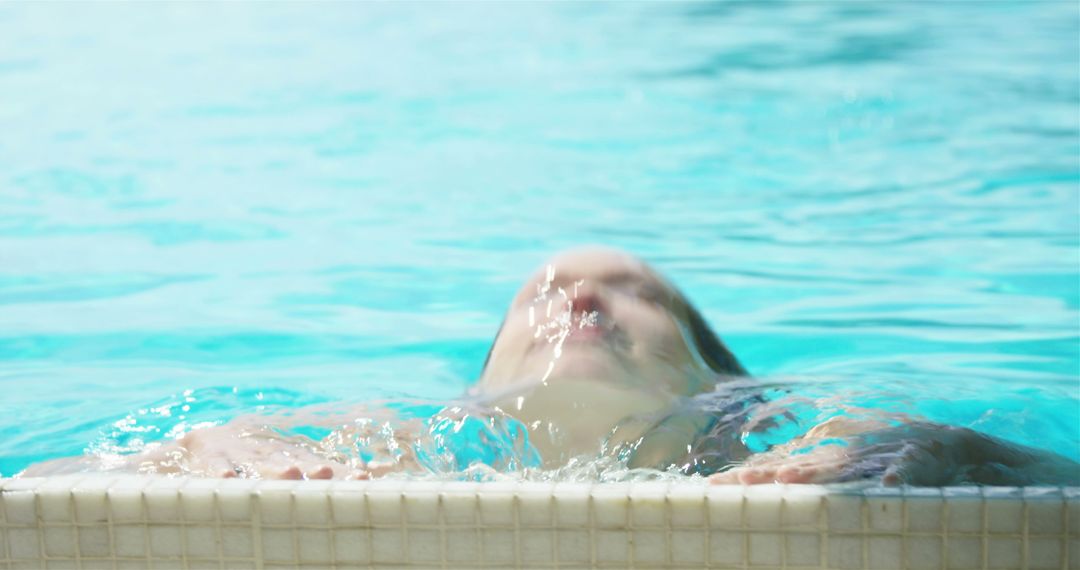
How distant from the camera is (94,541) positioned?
2.09 meters

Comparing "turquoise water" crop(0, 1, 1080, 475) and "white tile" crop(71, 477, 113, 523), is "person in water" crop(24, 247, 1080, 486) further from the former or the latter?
"turquoise water" crop(0, 1, 1080, 475)

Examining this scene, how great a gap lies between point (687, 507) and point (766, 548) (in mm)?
123

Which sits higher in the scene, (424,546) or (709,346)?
(424,546)

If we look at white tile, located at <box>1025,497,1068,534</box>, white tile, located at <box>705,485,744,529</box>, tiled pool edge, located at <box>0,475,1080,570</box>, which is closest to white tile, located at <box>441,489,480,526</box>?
tiled pool edge, located at <box>0,475,1080,570</box>

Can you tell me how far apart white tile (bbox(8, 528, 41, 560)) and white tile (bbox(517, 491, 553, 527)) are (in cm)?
71

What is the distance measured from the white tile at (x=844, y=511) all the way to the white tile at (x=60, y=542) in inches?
42.3

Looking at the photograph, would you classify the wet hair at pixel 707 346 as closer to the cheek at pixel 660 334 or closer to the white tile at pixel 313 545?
the cheek at pixel 660 334

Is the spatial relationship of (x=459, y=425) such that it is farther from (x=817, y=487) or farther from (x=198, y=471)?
(x=817, y=487)

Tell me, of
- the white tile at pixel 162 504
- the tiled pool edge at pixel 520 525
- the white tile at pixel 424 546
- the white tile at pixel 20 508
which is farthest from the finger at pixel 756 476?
the white tile at pixel 20 508

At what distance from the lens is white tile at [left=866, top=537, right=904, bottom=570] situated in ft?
6.42

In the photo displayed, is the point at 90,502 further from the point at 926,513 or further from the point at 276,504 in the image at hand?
the point at 926,513

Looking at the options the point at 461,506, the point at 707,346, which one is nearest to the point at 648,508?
the point at 461,506

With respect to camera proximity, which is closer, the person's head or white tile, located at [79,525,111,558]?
white tile, located at [79,525,111,558]

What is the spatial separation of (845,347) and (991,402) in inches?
38.0
